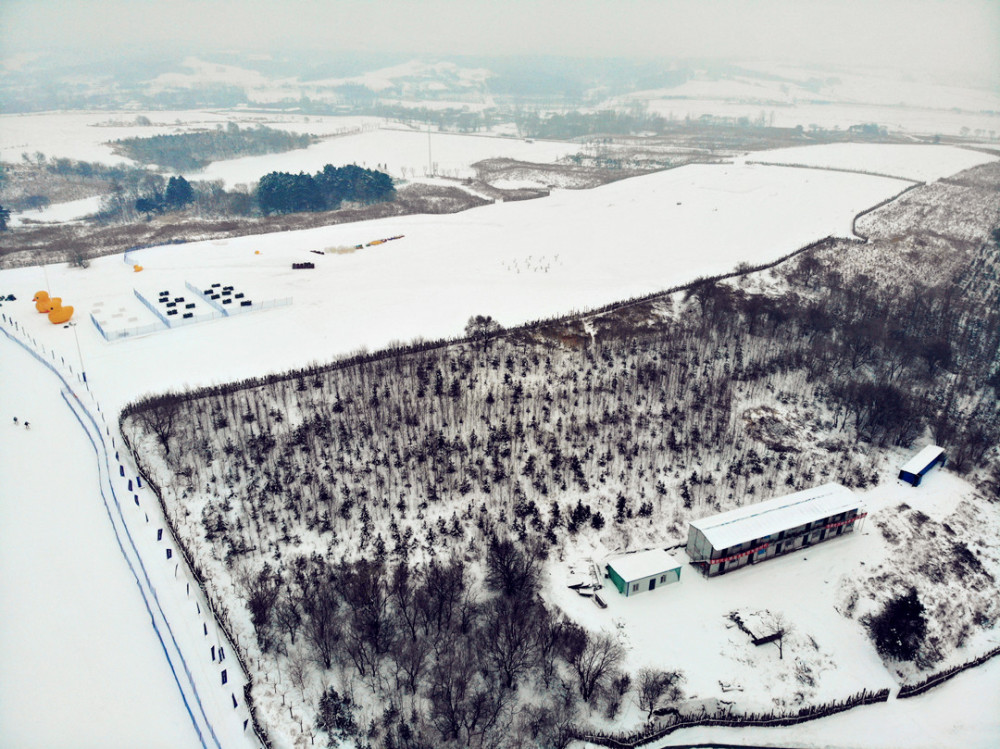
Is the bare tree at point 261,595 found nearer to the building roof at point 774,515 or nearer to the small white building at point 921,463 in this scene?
the building roof at point 774,515

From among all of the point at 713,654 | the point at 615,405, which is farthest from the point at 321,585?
the point at 615,405

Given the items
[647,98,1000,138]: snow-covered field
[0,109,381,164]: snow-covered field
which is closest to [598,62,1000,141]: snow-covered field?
[647,98,1000,138]: snow-covered field

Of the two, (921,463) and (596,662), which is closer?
(596,662)

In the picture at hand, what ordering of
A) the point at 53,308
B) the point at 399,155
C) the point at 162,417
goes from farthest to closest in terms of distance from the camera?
the point at 399,155 < the point at 53,308 < the point at 162,417

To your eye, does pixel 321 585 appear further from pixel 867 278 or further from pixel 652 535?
pixel 867 278

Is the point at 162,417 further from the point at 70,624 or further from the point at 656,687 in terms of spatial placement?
the point at 656,687

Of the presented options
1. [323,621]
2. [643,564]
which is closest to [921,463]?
[643,564]

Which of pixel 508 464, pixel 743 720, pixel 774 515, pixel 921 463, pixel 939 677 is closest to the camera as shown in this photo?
pixel 743 720
